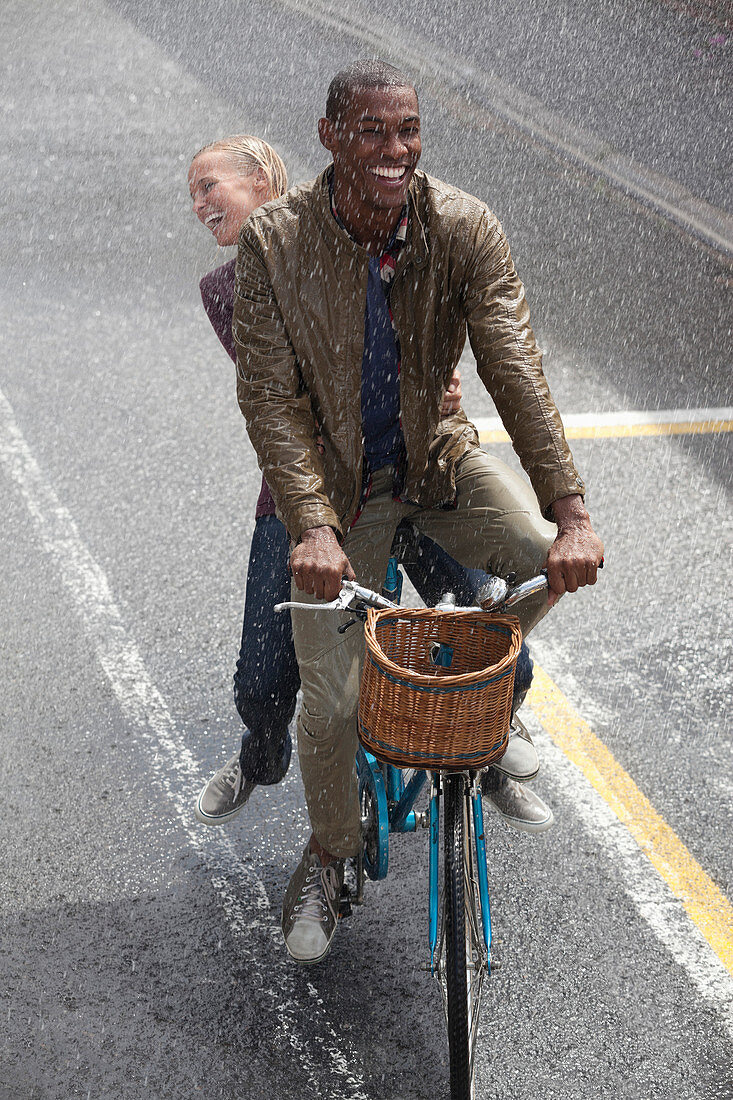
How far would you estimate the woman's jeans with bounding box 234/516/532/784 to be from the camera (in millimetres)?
4027

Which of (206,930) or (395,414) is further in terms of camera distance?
(206,930)

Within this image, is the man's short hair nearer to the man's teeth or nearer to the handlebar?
the man's teeth

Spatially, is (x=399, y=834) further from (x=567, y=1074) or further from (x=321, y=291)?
(x=321, y=291)

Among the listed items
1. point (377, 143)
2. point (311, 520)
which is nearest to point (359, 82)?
point (377, 143)

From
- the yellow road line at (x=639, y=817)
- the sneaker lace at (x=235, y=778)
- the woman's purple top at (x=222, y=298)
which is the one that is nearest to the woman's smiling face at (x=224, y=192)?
the woman's purple top at (x=222, y=298)

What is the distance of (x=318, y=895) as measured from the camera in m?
4.09

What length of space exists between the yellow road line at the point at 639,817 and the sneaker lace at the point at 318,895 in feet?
4.01

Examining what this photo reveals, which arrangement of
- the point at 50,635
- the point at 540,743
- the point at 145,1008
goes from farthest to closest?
the point at 50,635 < the point at 540,743 < the point at 145,1008

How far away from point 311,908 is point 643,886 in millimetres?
1207

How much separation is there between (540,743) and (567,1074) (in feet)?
5.18

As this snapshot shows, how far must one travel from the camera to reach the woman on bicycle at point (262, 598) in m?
4.06

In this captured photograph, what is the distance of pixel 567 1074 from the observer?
375cm

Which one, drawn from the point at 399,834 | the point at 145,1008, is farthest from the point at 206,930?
→ the point at 399,834

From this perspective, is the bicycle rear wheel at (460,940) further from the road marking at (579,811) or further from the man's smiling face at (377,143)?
the man's smiling face at (377,143)
